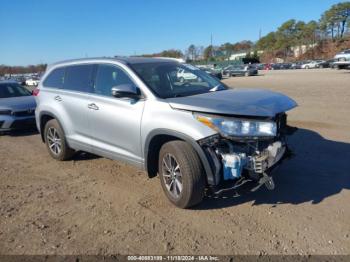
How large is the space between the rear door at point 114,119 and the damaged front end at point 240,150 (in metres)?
1.11

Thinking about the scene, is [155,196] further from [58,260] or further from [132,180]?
[58,260]

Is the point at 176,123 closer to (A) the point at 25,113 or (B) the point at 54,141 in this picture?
(B) the point at 54,141

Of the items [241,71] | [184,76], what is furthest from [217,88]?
[241,71]

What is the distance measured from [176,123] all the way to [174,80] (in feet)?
3.88

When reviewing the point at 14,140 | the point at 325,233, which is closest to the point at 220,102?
the point at 325,233

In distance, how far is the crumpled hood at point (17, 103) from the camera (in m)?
9.64

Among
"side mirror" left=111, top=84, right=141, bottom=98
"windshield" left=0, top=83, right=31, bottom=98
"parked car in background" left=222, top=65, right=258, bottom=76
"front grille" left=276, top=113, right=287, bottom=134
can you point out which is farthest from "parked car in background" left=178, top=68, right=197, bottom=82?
"parked car in background" left=222, top=65, right=258, bottom=76

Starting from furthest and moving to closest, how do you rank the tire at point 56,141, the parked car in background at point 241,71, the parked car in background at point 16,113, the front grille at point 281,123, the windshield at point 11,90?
the parked car in background at point 241,71 < the windshield at point 11,90 < the parked car in background at point 16,113 < the tire at point 56,141 < the front grille at point 281,123

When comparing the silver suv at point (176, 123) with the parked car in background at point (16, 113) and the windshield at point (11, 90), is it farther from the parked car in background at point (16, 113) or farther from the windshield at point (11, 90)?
the windshield at point (11, 90)

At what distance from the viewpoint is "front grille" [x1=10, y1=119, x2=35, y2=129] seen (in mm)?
9594

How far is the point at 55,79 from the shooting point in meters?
6.71

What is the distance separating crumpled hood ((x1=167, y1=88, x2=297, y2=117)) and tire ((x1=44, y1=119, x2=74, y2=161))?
2823 millimetres

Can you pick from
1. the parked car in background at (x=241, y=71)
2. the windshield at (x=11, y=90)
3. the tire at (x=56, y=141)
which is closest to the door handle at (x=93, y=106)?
the tire at (x=56, y=141)

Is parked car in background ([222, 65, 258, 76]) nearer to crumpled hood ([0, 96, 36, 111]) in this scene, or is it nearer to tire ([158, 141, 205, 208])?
crumpled hood ([0, 96, 36, 111])
